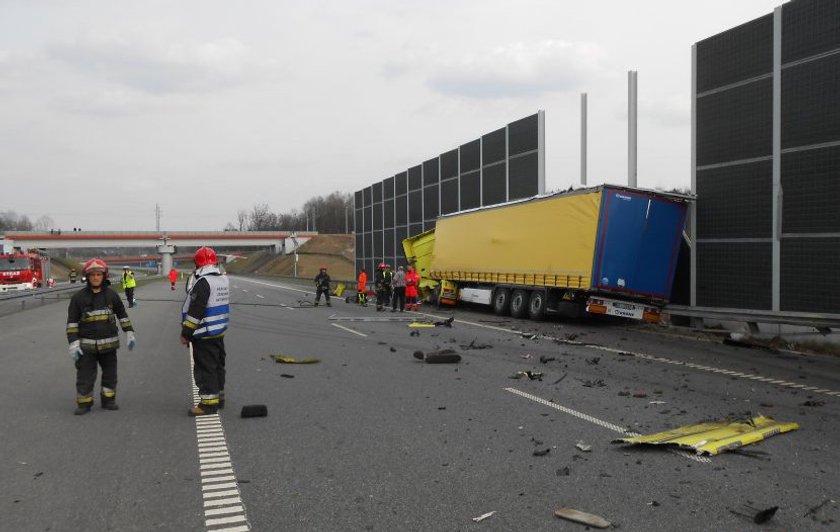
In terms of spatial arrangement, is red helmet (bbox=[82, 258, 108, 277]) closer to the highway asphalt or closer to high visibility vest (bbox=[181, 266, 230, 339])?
high visibility vest (bbox=[181, 266, 230, 339])

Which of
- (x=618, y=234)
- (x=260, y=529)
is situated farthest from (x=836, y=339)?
(x=260, y=529)

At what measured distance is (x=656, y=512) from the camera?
438 cm

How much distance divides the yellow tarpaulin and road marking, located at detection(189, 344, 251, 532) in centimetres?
333

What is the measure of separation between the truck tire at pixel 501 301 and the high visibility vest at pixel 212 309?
49.5ft

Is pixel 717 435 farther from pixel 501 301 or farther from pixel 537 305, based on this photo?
pixel 501 301

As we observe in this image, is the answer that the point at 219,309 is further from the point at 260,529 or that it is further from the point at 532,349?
the point at 532,349

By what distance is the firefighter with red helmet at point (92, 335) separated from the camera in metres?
7.29

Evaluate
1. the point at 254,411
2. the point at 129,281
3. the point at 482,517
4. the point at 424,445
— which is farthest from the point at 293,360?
the point at 129,281

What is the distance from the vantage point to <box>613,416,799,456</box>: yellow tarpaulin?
5848mm

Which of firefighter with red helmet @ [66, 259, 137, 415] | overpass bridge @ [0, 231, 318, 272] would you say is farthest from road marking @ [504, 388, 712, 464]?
overpass bridge @ [0, 231, 318, 272]

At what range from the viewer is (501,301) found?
72.3 ft

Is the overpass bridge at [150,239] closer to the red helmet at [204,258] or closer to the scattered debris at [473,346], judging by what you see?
the scattered debris at [473,346]

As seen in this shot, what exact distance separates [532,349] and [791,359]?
4507 millimetres

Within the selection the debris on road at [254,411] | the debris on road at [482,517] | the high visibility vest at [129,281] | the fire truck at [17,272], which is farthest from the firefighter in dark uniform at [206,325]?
the fire truck at [17,272]
